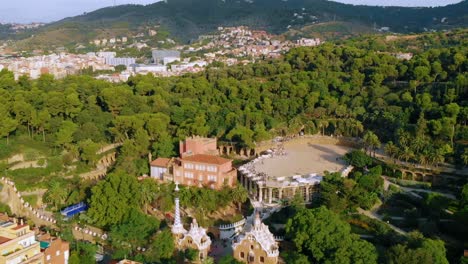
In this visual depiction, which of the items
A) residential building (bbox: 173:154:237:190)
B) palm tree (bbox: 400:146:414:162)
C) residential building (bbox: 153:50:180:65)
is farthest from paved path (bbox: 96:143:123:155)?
residential building (bbox: 153:50:180:65)

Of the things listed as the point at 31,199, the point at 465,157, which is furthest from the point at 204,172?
the point at 465,157

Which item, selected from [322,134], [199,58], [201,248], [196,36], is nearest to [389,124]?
[322,134]

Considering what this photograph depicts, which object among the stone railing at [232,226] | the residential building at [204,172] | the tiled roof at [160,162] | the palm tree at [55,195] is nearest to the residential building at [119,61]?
the tiled roof at [160,162]

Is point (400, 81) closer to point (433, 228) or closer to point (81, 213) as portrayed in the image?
point (433, 228)

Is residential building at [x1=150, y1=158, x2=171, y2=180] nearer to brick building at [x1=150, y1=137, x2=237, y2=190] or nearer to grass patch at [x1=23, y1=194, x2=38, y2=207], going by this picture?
brick building at [x1=150, y1=137, x2=237, y2=190]

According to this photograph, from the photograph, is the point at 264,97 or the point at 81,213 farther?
the point at 264,97

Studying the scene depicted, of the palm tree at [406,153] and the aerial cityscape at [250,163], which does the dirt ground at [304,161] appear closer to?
the aerial cityscape at [250,163]

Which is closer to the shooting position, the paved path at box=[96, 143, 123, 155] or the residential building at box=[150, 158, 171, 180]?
the residential building at box=[150, 158, 171, 180]

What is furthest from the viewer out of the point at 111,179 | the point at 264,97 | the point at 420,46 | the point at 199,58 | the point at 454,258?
the point at 199,58
